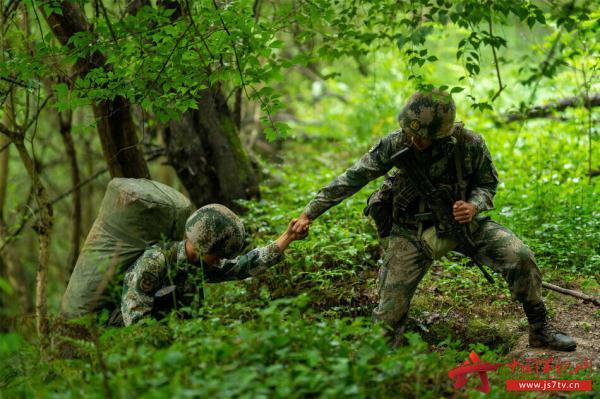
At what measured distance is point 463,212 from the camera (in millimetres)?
4934

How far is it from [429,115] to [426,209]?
80cm

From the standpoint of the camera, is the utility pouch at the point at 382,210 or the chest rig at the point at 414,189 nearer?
the chest rig at the point at 414,189

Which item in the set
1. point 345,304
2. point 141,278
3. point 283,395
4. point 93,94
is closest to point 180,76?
point 93,94

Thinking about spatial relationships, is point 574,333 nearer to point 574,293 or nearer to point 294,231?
point 574,293

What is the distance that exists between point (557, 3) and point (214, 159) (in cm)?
443

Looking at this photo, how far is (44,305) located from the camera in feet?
20.2

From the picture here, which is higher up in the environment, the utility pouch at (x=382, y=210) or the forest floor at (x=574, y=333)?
the utility pouch at (x=382, y=210)

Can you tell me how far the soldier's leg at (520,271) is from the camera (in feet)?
16.2

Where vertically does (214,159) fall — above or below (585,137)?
above

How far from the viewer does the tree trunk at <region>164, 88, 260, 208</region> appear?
8.09m

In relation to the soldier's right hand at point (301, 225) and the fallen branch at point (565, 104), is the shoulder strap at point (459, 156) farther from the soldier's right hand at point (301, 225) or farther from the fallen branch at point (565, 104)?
the fallen branch at point (565, 104)

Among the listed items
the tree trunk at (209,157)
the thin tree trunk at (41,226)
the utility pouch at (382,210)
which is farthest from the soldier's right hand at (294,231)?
the tree trunk at (209,157)

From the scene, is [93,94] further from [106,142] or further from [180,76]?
[106,142]
